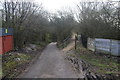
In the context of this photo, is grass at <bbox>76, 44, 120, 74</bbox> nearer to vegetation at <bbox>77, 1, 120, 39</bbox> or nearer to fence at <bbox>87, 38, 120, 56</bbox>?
fence at <bbox>87, 38, 120, 56</bbox>

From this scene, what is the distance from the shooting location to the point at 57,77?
26.6 feet

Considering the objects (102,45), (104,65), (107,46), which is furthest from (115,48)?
(104,65)

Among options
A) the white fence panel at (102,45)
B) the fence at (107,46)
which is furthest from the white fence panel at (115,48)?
the white fence panel at (102,45)

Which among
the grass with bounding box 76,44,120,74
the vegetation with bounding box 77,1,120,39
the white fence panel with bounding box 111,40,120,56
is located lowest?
Answer: the grass with bounding box 76,44,120,74

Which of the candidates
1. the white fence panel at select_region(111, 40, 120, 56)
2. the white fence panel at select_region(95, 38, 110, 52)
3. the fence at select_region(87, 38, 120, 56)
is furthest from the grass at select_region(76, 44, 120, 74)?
the white fence panel at select_region(95, 38, 110, 52)

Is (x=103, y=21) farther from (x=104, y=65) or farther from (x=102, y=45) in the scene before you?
(x=104, y=65)

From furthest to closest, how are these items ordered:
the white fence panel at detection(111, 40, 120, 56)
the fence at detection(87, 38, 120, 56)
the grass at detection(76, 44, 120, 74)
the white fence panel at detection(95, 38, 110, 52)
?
the white fence panel at detection(95, 38, 110, 52) < the fence at detection(87, 38, 120, 56) < the white fence panel at detection(111, 40, 120, 56) < the grass at detection(76, 44, 120, 74)

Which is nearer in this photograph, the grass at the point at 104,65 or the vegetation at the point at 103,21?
the grass at the point at 104,65

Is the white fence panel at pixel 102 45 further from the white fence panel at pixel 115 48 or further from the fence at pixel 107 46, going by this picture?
the white fence panel at pixel 115 48

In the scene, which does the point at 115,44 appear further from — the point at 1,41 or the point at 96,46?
the point at 1,41

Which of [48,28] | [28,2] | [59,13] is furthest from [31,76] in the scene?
[48,28]

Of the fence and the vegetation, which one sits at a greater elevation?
the vegetation

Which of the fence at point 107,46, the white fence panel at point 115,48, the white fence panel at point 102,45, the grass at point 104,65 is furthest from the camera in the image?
the white fence panel at point 102,45

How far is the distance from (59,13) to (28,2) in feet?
42.6
